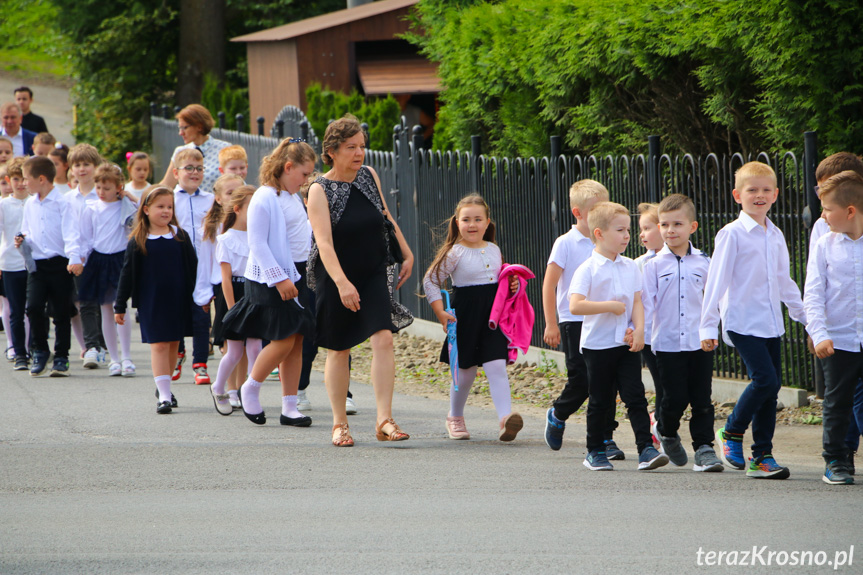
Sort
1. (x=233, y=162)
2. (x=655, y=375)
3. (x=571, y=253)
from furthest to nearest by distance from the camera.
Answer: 1. (x=233, y=162)
2. (x=571, y=253)
3. (x=655, y=375)

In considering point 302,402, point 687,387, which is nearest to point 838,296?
point 687,387

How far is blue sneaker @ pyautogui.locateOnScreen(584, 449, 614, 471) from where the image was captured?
6051 millimetres

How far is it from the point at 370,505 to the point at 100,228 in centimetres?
542

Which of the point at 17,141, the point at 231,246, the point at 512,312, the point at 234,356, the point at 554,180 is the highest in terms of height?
the point at 17,141

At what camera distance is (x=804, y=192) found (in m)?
7.58

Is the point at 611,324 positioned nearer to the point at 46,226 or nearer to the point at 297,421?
the point at 297,421

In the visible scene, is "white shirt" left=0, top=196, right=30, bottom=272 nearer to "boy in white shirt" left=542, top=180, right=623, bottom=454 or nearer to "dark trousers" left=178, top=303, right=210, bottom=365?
"dark trousers" left=178, top=303, right=210, bottom=365

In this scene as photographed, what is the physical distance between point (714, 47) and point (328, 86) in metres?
15.1

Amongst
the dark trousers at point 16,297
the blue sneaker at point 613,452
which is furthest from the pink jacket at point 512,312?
the dark trousers at point 16,297

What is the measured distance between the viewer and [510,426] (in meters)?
6.81

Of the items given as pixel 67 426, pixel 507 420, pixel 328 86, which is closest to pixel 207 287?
pixel 67 426

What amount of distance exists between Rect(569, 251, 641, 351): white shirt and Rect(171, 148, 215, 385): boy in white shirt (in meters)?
4.17

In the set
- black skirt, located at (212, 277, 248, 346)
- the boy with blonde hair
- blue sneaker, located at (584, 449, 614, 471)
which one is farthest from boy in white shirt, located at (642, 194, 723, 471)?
the boy with blonde hair

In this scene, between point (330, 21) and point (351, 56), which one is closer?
point (330, 21)
